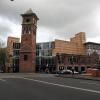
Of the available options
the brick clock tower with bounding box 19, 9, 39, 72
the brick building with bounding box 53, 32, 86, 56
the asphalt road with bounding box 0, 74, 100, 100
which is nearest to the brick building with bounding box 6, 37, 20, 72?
the brick building with bounding box 53, 32, 86, 56

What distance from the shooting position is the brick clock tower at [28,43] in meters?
105

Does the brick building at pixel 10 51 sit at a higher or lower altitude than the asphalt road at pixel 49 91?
higher

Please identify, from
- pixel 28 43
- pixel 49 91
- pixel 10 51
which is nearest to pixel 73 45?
pixel 10 51

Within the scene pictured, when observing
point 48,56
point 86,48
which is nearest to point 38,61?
point 48,56

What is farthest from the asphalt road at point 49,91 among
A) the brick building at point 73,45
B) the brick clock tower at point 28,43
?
the brick building at point 73,45

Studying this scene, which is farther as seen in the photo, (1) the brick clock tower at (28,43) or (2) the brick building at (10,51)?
(2) the brick building at (10,51)

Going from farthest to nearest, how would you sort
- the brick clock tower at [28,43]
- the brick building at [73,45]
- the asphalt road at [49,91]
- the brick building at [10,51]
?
the brick building at [73,45]
the brick building at [10,51]
the brick clock tower at [28,43]
the asphalt road at [49,91]

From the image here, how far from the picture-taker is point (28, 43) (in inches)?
4195

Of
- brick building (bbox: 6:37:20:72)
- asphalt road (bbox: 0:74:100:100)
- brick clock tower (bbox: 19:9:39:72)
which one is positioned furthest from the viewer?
brick building (bbox: 6:37:20:72)

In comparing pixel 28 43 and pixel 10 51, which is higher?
pixel 10 51

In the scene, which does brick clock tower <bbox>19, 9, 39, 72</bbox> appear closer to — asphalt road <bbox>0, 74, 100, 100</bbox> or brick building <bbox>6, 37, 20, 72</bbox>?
brick building <bbox>6, 37, 20, 72</bbox>

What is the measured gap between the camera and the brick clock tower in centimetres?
10462

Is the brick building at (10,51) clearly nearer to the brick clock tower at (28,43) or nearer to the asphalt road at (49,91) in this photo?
the brick clock tower at (28,43)

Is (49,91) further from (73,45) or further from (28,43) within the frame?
(73,45)
